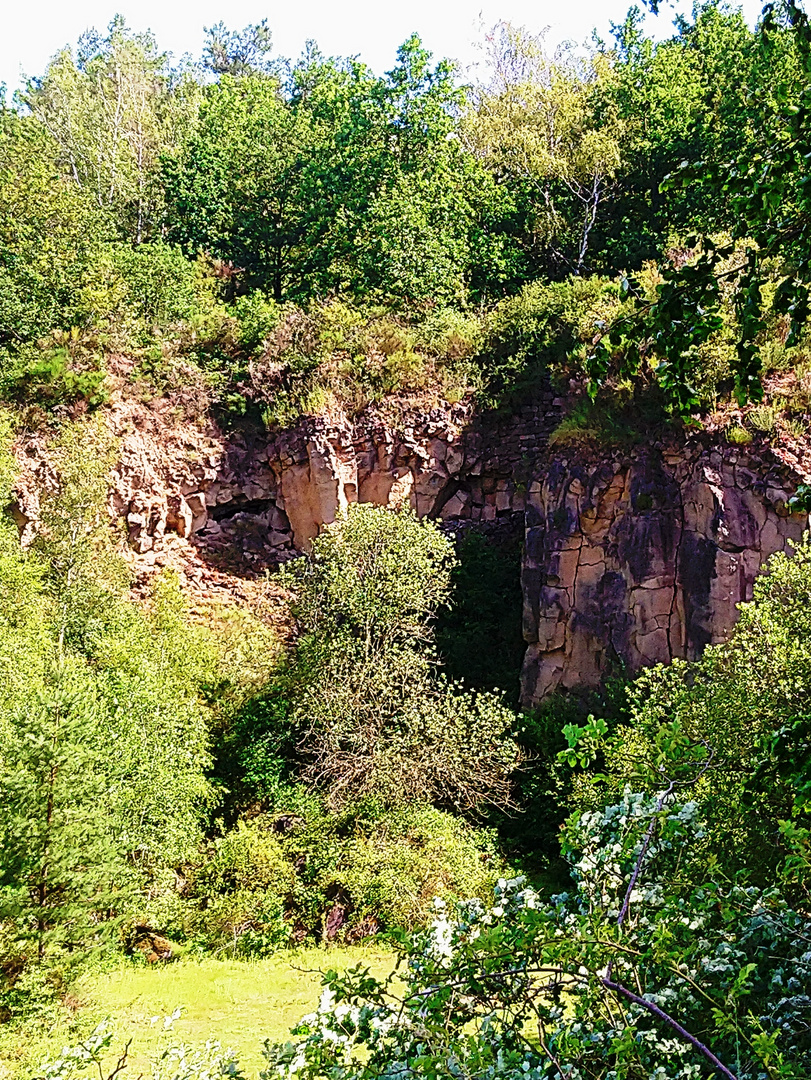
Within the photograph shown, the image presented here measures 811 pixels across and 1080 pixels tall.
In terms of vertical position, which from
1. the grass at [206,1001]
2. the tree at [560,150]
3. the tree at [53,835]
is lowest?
the grass at [206,1001]

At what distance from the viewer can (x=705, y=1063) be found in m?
3.31

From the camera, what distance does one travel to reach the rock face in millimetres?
17156

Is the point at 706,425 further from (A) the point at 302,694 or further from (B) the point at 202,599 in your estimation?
(B) the point at 202,599

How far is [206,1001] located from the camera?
13484 millimetres

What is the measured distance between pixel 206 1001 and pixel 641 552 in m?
11.4

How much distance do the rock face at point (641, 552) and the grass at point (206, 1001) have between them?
7.39m

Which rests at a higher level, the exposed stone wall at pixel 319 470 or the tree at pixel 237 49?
the tree at pixel 237 49

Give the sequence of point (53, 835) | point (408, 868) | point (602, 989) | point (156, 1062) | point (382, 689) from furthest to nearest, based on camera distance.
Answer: point (382, 689), point (408, 868), point (53, 835), point (156, 1062), point (602, 989)

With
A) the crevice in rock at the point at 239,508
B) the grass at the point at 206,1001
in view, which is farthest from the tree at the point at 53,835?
the crevice in rock at the point at 239,508

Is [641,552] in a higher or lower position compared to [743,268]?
lower

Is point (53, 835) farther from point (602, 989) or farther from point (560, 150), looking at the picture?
point (560, 150)

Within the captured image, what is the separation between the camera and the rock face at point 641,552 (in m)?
17.2

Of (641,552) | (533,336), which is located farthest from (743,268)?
(533,336)

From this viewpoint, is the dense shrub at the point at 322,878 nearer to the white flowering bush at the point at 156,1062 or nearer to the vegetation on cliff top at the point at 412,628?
the vegetation on cliff top at the point at 412,628
